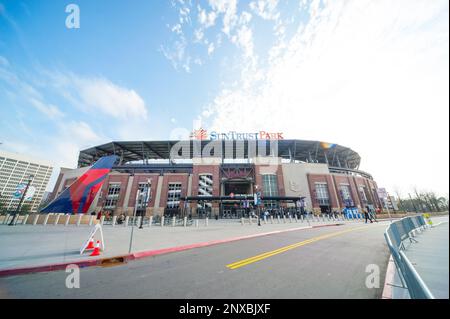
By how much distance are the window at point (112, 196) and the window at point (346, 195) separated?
166ft

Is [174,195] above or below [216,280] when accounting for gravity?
above

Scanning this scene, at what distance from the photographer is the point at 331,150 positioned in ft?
140

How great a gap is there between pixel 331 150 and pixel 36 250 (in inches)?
2069

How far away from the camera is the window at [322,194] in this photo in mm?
33812

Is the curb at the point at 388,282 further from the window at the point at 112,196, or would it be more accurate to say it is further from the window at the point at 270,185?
the window at the point at 112,196

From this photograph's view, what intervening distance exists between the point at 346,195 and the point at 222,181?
29266 mm

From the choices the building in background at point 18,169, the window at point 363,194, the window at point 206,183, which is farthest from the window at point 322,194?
the building in background at point 18,169

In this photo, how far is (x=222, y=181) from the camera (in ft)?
112

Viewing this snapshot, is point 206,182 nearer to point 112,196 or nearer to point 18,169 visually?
point 112,196

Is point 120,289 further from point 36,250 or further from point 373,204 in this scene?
point 373,204

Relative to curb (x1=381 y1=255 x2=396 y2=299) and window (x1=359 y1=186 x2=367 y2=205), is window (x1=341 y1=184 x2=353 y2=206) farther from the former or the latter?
curb (x1=381 y1=255 x2=396 y2=299)

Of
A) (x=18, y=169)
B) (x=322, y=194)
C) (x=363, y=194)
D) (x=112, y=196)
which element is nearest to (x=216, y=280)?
(x=18, y=169)

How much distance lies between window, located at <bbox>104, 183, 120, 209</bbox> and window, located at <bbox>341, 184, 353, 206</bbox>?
5056 cm
